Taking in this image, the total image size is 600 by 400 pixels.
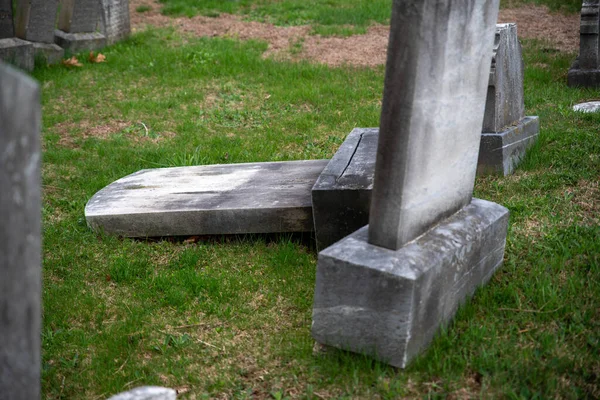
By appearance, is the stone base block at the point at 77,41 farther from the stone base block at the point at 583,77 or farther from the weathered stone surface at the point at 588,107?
the weathered stone surface at the point at 588,107

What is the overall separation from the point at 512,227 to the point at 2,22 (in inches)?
252

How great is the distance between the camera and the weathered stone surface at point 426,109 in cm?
248

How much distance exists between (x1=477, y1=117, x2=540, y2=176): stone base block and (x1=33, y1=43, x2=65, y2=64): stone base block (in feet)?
19.0

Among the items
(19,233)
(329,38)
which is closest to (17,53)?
(329,38)

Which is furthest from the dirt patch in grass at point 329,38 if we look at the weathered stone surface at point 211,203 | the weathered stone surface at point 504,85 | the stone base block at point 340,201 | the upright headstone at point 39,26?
the stone base block at point 340,201

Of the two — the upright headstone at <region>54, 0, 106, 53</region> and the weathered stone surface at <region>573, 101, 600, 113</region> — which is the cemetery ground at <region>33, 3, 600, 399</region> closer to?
the weathered stone surface at <region>573, 101, 600, 113</region>

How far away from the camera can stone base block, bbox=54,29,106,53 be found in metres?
8.60

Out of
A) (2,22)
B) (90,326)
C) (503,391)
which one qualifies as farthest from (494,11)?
(2,22)

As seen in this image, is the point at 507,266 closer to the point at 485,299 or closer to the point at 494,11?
the point at 485,299

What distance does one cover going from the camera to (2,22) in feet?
25.0

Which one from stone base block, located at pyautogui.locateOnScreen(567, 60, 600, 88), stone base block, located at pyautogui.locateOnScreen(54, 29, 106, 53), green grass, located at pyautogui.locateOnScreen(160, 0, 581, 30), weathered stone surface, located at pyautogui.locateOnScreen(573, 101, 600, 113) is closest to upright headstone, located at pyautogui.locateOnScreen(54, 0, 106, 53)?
stone base block, located at pyautogui.locateOnScreen(54, 29, 106, 53)

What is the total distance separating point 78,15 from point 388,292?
748 cm

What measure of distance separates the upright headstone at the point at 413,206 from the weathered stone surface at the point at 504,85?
1.71 meters

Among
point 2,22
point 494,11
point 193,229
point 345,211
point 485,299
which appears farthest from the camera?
point 2,22
